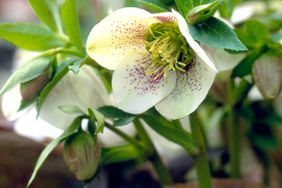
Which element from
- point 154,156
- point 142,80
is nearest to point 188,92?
point 142,80

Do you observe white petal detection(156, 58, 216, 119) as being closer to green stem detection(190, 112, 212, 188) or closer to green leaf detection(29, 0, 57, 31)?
green stem detection(190, 112, 212, 188)

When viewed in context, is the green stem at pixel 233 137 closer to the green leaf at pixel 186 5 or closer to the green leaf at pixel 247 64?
the green leaf at pixel 247 64

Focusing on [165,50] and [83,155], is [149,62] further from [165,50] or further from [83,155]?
[83,155]

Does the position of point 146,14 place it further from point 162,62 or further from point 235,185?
point 235,185

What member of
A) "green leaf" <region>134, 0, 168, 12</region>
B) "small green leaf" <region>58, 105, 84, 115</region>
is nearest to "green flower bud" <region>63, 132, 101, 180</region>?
"small green leaf" <region>58, 105, 84, 115</region>

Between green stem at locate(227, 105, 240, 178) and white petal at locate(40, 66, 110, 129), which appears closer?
white petal at locate(40, 66, 110, 129)

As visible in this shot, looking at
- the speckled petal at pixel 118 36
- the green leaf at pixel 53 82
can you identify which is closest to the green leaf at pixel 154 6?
the speckled petal at pixel 118 36
